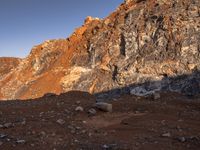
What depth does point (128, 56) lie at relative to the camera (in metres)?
33.6

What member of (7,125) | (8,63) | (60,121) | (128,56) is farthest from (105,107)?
(8,63)

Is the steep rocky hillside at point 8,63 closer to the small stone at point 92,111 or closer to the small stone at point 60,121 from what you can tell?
the small stone at point 92,111

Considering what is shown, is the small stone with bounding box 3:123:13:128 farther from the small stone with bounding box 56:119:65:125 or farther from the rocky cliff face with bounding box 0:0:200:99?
the rocky cliff face with bounding box 0:0:200:99

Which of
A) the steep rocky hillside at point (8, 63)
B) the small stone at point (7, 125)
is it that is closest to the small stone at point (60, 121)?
the small stone at point (7, 125)

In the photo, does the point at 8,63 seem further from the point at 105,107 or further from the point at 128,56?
the point at 105,107

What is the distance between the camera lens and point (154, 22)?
33531 millimetres

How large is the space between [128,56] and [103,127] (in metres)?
24.2

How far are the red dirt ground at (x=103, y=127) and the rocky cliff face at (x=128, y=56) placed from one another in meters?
15.4

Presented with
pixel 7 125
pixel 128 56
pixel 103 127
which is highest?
pixel 128 56

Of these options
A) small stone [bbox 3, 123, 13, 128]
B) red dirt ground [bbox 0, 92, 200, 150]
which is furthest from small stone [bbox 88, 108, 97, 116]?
small stone [bbox 3, 123, 13, 128]

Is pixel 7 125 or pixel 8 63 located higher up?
pixel 8 63

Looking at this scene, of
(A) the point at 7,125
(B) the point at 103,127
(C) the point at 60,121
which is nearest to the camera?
(A) the point at 7,125

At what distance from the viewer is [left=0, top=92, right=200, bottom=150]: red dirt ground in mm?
8242

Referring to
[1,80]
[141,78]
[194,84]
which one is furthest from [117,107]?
[1,80]
